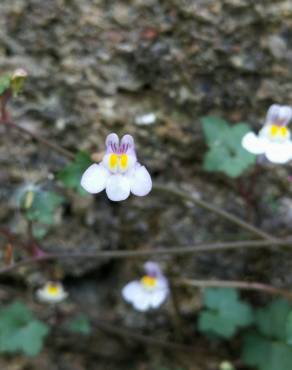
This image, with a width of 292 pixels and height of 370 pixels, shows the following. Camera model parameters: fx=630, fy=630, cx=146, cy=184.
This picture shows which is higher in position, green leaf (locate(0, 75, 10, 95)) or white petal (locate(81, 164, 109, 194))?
green leaf (locate(0, 75, 10, 95))

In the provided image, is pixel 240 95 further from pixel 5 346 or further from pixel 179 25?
pixel 5 346

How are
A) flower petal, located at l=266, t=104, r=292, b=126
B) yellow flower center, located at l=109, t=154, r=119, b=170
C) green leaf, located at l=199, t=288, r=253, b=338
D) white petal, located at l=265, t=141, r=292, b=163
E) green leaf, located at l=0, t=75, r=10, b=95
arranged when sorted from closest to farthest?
green leaf, located at l=0, t=75, r=10, b=95 → yellow flower center, located at l=109, t=154, r=119, b=170 → white petal, located at l=265, t=141, r=292, b=163 → flower petal, located at l=266, t=104, r=292, b=126 → green leaf, located at l=199, t=288, r=253, b=338

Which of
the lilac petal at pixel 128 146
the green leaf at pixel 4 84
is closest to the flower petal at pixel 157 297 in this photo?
the lilac petal at pixel 128 146

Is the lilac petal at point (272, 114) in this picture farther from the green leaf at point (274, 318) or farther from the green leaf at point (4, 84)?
the green leaf at point (4, 84)

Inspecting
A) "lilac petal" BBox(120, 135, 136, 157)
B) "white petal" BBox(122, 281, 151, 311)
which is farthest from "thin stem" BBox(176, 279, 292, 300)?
"lilac petal" BBox(120, 135, 136, 157)

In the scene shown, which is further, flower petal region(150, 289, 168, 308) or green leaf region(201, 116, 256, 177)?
flower petal region(150, 289, 168, 308)

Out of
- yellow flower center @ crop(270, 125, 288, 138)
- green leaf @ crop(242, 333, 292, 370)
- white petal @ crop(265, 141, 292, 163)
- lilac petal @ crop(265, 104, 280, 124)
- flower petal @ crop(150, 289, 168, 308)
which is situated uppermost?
lilac petal @ crop(265, 104, 280, 124)

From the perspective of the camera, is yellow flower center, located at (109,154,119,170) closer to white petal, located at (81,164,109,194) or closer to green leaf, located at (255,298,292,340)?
white petal, located at (81,164,109,194)
